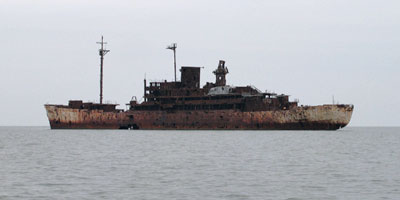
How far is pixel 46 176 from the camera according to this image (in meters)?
26.3

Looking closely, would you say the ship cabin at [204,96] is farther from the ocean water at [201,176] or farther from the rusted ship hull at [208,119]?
the ocean water at [201,176]

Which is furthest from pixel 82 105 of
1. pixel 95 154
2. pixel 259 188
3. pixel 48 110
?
pixel 259 188

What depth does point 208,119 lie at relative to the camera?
79688 millimetres

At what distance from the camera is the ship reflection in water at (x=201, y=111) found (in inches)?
2879

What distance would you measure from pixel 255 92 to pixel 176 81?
1334 cm

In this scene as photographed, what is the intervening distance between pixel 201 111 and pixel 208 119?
1.45 m

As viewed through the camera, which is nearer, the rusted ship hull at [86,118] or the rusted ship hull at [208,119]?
the rusted ship hull at [208,119]

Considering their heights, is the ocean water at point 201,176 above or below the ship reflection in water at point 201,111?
below

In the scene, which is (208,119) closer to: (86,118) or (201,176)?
(86,118)

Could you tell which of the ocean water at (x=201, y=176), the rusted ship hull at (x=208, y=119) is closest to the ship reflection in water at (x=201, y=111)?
the rusted ship hull at (x=208, y=119)

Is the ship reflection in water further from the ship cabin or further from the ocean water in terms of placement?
the ocean water

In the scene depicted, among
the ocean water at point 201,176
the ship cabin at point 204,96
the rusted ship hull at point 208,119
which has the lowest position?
the ocean water at point 201,176

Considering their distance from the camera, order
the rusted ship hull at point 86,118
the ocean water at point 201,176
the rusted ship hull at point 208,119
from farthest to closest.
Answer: the rusted ship hull at point 86,118
the rusted ship hull at point 208,119
the ocean water at point 201,176

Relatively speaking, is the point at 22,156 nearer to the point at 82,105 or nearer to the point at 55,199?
the point at 55,199
